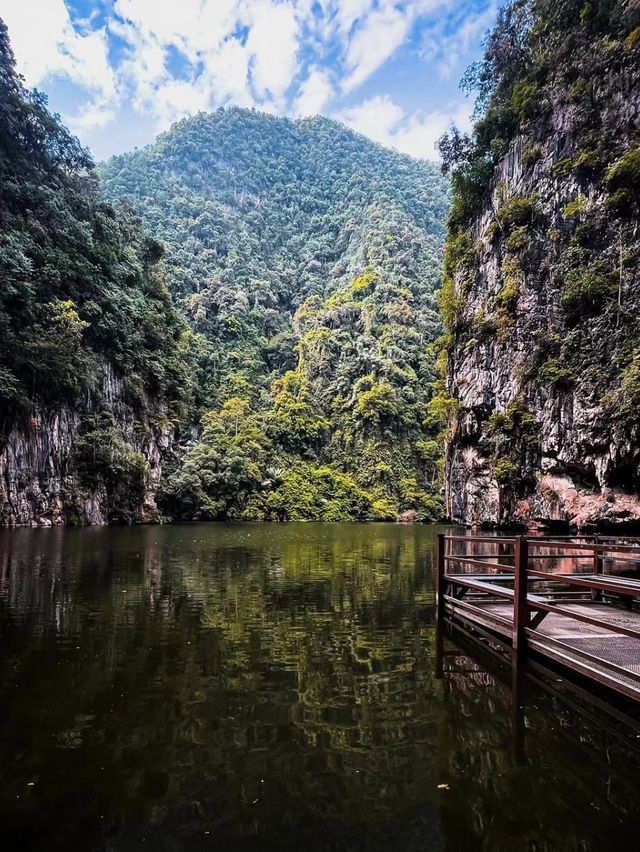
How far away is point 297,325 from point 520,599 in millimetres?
94874

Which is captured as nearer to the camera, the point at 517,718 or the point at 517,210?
the point at 517,718

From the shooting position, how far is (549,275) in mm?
31578

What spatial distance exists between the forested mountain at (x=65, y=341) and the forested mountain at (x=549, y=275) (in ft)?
96.7

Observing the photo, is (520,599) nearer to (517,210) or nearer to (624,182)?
(624,182)

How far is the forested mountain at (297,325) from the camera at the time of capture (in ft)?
225

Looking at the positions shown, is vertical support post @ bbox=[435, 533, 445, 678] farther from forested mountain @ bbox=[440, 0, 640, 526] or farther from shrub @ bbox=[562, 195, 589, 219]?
shrub @ bbox=[562, 195, 589, 219]

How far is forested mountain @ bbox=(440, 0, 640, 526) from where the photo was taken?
25656 mm

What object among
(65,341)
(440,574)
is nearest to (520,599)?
(440,574)

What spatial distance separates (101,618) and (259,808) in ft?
22.4

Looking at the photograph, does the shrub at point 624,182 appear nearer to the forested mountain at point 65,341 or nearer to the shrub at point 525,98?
the shrub at point 525,98

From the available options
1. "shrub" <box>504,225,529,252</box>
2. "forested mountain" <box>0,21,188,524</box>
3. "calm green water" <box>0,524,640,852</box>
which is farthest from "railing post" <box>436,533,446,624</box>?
"forested mountain" <box>0,21,188,524</box>

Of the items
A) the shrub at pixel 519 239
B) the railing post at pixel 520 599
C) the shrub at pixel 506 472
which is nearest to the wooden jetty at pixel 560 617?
the railing post at pixel 520 599

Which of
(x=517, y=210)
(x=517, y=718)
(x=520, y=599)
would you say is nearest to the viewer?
(x=517, y=718)

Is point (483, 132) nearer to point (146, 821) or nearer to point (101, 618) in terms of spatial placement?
point (101, 618)
